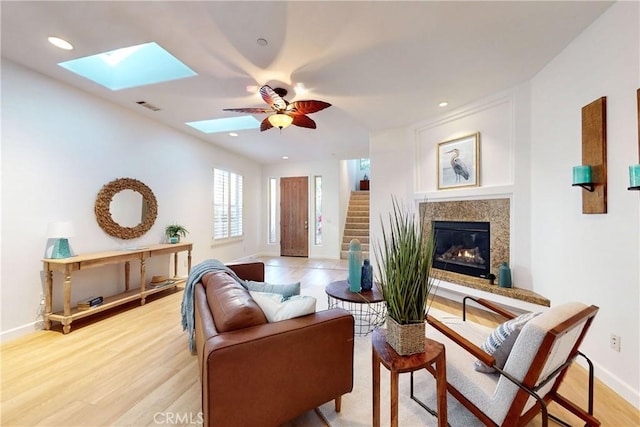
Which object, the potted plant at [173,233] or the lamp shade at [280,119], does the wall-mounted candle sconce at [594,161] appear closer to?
the lamp shade at [280,119]

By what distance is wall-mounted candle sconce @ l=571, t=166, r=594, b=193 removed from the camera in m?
2.00

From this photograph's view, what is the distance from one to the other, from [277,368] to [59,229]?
9.65 ft

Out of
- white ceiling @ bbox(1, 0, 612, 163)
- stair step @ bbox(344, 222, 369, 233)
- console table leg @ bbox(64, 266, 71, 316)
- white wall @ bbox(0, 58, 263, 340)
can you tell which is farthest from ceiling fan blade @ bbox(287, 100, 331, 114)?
stair step @ bbox(344, 222, 369, 233)

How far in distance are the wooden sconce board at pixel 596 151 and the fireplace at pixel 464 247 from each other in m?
1.36

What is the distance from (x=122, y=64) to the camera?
3035 mm

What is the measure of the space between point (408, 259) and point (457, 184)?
3.02m

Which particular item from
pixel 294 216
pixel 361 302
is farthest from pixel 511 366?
pixel 294 216

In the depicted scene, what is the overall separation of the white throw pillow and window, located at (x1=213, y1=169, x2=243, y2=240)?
177 inches

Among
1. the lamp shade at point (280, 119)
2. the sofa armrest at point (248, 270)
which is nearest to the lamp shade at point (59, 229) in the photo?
the sofa armrest at point (248, 270)

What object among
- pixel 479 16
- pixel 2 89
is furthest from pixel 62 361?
pixel 479 16

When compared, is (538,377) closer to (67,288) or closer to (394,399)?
(394,399)

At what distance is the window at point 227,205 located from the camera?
5.74 m

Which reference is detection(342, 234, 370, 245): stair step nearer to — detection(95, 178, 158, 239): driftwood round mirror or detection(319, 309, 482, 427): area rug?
detection(95, 178, 158, 239): driftwood round mirror

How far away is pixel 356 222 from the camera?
7.93 meters
